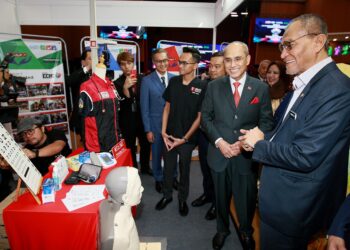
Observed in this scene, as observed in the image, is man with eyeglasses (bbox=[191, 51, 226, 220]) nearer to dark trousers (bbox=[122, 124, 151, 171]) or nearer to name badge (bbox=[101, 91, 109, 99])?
dark trousers (bbox=[122, 124, 151, 171])

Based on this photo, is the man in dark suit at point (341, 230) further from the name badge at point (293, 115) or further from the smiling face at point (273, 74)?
the smiling face at point (273, 74)

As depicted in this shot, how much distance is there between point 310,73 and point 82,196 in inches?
60.2

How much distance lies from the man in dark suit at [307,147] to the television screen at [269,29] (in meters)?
6.43

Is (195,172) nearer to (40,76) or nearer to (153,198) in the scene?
(153,198)

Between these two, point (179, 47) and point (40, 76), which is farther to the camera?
point (179, 47)

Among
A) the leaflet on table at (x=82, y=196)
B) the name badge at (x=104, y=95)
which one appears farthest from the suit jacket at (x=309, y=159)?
the name badge at (x=104, y=95)

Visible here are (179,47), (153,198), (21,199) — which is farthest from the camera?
(179,47)

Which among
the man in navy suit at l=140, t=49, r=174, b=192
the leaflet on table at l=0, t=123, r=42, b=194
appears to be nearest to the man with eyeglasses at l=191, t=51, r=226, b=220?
the man in navy suit at l=140, t=49, r=174, b=192

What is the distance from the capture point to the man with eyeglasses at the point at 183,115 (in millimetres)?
2367

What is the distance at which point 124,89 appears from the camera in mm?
3080

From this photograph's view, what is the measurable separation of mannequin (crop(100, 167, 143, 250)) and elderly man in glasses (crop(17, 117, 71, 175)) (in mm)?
1206

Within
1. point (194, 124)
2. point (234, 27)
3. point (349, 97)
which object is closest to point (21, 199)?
point (194, 124)

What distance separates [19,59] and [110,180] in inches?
130

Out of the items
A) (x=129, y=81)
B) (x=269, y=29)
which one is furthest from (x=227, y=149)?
(x=269, y=29)
